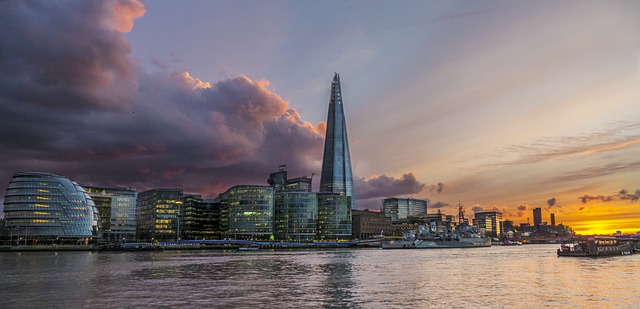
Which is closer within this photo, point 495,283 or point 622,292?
point 622,292

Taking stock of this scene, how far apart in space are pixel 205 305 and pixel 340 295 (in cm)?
1518

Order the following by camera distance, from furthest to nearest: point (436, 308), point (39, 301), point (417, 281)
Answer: point (417, 281) < point (39, 301) < point (436, 308)

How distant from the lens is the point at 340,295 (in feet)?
183

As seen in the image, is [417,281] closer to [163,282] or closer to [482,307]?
[482,307]

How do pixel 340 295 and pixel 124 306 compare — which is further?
pixel 340 295

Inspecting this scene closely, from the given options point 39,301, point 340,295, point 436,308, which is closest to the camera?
point 436,308

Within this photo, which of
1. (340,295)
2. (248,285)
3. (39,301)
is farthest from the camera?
(248,285)

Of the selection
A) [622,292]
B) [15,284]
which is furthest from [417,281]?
[15,284]

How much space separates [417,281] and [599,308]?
2870 cm

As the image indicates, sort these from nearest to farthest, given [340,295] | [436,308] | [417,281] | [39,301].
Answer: [436,308] < [39,301] < [340,295] < [417,281]

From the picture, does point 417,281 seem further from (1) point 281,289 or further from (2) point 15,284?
(2) point 15,284

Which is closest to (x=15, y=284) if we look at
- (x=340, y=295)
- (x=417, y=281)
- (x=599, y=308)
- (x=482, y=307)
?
(x=340, y=295)

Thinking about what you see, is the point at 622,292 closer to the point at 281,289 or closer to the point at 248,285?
the point at 281,289

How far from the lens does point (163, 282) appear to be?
7162 centimetres
